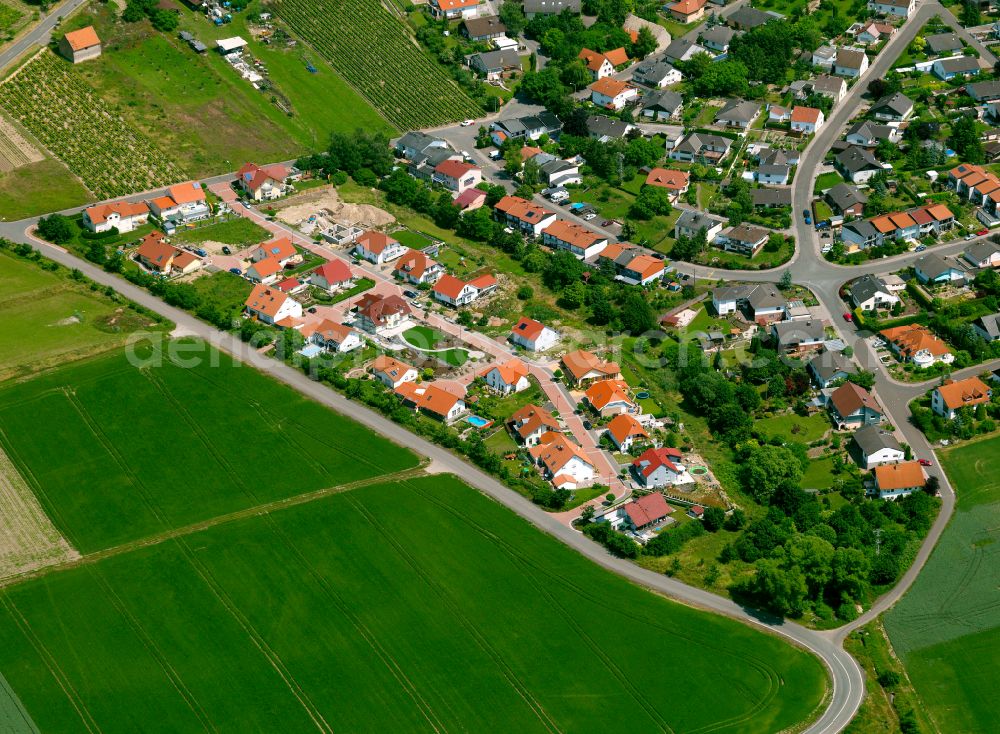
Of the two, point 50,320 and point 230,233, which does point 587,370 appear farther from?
point 50,320

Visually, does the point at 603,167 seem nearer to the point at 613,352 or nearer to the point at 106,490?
the point at 613,352

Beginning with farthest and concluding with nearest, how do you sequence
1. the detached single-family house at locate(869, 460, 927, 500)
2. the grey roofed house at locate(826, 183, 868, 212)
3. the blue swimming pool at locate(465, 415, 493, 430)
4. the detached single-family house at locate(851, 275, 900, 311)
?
the grey roofed house at locate(826, 183, 868, 212)
the detached single-family house at locate(851, 275, 900, 311)
the blue swimming pool at locate(465, 415, 493, 430)
the detached single-family house at locate(869, 460, 927, 500)

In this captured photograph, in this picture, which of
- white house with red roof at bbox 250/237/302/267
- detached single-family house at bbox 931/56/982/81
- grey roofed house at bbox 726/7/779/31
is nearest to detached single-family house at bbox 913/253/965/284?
detached single-family house at bbox 931/56/982/81

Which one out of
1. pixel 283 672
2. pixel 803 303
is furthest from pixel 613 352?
pixel 283 672

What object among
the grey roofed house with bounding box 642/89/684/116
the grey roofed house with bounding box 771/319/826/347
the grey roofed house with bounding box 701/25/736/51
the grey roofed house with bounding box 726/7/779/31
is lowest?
the grey roofed house with bounding box 771/319/826/347

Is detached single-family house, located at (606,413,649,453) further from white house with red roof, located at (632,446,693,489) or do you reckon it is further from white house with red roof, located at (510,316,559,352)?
white house with red roof, located at (510,316,559,352)

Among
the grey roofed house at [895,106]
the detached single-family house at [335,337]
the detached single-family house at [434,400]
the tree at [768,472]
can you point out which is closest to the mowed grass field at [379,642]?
the detached single-family house at [434,400]
